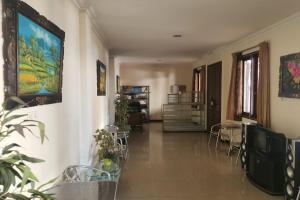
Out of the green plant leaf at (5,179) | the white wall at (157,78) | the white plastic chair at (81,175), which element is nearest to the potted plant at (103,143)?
the white plastic chair at (81,175)

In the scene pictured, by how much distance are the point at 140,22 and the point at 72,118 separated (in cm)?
213

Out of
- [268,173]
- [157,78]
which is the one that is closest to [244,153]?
[268,173]

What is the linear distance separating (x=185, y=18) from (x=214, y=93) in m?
4.53

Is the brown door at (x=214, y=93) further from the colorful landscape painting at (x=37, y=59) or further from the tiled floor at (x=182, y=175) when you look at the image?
the colorful landscape painting at (x=37, y=59)

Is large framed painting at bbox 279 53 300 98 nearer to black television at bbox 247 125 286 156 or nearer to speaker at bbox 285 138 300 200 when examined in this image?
black television at bbox 247 125 286 156

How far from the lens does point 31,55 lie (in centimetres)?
191

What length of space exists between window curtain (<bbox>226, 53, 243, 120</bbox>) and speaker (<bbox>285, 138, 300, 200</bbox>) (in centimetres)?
304

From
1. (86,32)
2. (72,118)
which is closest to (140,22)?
(86,32)

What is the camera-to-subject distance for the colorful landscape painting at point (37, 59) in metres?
1.75

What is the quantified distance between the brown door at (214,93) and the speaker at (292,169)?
4.56 m

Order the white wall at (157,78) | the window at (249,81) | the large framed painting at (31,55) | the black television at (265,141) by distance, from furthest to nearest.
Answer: the white wall at (157,78) → the window at (249,81) → the black television at (265,141) → the large framed painting at (31,55)

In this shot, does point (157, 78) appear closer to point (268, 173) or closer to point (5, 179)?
point (268, 173)

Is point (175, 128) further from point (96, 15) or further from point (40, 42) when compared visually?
point (40, 42)

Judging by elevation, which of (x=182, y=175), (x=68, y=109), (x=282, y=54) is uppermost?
(x=282, y=54)
